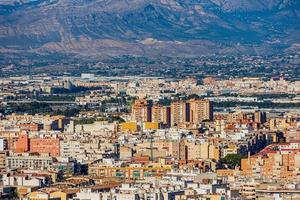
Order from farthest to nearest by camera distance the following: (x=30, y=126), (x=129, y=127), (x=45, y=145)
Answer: (x=30, y=126)
(x=129, y=127)
(x=45, y=145)

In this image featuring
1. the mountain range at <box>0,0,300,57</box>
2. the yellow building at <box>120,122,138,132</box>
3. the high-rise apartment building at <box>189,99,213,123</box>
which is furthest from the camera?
the mountain range at <box>0,0,300,57</box>

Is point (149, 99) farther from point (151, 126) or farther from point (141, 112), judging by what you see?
point (151, 126)

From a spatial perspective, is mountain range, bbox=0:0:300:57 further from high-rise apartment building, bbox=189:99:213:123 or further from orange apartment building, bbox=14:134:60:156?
orange apartment building, bbox=14:134:60:156

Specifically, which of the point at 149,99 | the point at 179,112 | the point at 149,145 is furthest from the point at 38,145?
the point at 149,99

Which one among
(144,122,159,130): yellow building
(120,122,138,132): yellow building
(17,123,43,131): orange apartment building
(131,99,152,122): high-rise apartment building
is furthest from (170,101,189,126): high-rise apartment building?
(17,123,43,131): orange apartment building

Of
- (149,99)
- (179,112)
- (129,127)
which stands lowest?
(129,127)

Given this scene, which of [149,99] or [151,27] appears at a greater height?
[151,27]

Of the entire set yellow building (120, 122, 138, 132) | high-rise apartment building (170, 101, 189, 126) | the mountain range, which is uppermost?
the mountain range

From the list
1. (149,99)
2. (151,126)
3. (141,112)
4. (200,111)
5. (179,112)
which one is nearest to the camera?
(151,126)
